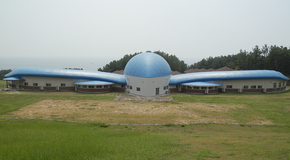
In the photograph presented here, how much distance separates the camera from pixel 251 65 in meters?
74.6

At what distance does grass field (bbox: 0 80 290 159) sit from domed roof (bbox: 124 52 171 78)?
12336 mm

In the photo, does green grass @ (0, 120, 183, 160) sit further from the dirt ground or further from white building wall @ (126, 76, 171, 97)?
white building wall @ (126, 76, 171, 97)

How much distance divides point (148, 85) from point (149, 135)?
23.9 metres

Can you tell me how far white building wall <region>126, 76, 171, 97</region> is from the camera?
39375mm

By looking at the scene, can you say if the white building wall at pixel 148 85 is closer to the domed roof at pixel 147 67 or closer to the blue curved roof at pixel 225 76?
the domed roof at pixel 147 67

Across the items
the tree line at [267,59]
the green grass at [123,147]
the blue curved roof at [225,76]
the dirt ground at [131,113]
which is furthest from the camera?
the tree line at [267,59]

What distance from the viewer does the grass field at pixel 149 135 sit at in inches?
435

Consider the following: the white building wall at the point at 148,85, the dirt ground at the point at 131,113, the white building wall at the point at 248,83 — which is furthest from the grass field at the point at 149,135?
the white building wall at the point at 248,83

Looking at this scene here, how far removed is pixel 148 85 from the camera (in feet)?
129

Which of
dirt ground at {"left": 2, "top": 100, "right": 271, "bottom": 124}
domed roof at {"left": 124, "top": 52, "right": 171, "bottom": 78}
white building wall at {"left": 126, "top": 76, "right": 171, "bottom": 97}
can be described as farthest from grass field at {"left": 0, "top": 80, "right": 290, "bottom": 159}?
domed roof at {"left": 124, "top": 52, "right": 171, "bottom": 78}

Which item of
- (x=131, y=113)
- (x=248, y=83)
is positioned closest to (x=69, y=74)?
(x=131, y=113)

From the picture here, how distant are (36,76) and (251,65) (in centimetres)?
6798

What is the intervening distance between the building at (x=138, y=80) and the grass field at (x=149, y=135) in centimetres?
1457

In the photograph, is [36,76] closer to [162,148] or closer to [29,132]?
[29,132]
